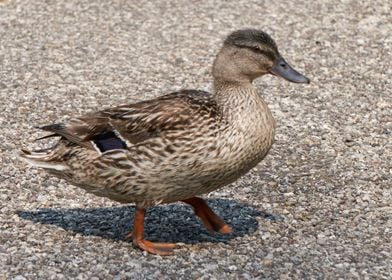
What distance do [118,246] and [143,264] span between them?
0.38m

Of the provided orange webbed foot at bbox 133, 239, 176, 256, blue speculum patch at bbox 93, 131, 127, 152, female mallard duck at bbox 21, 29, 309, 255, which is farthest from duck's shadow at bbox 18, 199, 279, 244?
blue speculum patch at bbox 93, 131, 127, 152

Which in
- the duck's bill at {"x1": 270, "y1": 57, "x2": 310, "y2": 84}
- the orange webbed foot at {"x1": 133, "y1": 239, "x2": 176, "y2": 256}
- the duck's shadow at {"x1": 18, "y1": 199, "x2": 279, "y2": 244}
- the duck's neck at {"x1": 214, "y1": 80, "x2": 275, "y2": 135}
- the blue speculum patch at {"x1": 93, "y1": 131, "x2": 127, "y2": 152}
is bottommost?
the duck's shadow at {"x1": 18, "y1": 199, "x2": 279, "y2": 244}

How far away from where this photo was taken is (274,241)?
658 centimetres

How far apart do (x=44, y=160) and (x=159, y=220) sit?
3.49ft

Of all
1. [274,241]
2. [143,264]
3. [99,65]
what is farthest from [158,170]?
[99,65]

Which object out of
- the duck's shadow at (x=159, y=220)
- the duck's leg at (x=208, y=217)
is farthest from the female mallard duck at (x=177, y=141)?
the duck's shadow at (x=159, y=220)

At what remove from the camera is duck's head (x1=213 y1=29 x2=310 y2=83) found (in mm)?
6449

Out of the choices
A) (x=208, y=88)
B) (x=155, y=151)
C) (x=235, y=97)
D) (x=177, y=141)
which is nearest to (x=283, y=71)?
(x=235, y=97)

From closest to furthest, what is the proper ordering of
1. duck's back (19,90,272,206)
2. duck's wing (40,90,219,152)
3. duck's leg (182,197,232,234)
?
duck's back (19,90,272,206), duck's wing (40,90,219,152), duck's leg (182,197,232,234)

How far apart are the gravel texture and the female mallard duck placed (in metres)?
0.50

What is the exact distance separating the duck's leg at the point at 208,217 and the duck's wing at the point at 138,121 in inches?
29.3

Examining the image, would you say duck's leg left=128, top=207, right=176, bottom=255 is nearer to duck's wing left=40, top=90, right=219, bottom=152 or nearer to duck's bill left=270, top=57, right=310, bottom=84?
duck's wing left=40, top=90, right=219, bottom=152

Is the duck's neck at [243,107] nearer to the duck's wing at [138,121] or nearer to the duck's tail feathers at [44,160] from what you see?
the duck's wing at [138,121]

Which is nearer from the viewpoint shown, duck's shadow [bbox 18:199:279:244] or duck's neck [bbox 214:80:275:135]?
duck's neck [bbox 214:80:275:135]
